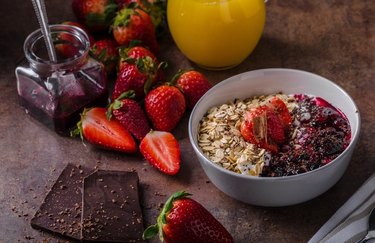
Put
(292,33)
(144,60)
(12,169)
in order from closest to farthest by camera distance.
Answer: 1. (12,169)
2. (144,60)
3. (292,33)

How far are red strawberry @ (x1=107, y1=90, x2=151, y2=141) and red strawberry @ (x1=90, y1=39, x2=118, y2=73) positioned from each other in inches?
7.3

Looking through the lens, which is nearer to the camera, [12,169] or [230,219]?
[230,219]

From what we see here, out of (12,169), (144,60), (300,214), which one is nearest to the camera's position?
(300,214)

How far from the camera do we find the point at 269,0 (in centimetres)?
193

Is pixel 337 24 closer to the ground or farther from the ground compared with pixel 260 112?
closer to the ground

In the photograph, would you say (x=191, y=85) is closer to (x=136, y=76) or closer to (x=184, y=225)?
(x=136, y=76)

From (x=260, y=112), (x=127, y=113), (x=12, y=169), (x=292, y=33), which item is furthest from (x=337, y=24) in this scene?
(x=12, y=169)

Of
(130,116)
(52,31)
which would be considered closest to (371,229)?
(130,116)

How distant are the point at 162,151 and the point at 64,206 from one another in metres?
0.24

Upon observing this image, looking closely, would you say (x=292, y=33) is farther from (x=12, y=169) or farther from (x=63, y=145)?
(x=12, y=169)

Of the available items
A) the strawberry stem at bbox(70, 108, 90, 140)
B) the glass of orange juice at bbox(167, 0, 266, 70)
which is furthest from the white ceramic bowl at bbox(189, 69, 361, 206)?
the strawberry stem at bbox(70, 108, 90, 140)

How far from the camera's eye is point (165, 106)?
1517 mm

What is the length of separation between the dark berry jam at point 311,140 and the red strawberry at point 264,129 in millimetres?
21

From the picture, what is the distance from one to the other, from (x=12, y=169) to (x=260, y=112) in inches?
21.6
